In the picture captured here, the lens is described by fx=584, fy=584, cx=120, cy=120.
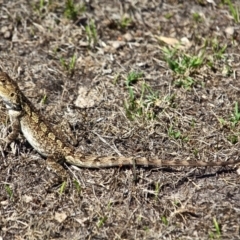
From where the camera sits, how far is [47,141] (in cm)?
701

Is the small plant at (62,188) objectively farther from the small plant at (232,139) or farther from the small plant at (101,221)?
the small plant at (232,139)

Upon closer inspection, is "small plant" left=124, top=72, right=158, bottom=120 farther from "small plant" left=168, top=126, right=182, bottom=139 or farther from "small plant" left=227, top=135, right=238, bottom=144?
"small plant" left=227, top=135, right=238, bottom=144

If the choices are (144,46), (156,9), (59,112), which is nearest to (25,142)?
(59,112)

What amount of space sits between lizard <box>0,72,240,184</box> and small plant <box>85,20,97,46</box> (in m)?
1.86

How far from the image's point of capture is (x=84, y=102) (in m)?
7.88

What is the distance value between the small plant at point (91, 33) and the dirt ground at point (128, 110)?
0.02 meters

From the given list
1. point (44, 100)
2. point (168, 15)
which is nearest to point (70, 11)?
point (168, 15)

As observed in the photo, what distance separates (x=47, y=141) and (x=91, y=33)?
8.04 feet

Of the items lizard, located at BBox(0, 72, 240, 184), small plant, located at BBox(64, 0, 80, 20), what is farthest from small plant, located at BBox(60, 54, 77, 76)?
lizard, located at BBox(0, 72, 240, 184)

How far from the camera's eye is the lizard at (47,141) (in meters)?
6.78

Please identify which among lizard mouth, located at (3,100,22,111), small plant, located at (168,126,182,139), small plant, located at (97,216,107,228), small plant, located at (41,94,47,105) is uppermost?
small plant, located at (168,126,182,139)

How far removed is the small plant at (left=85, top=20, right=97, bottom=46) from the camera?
344 inches

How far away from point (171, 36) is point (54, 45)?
1.80 metres

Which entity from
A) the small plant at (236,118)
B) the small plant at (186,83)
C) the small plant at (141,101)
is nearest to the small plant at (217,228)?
the small plant at (236,118)
